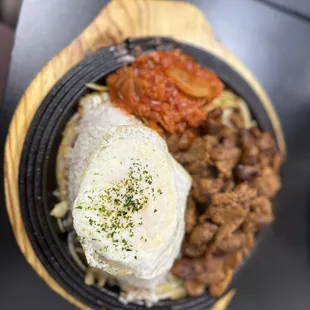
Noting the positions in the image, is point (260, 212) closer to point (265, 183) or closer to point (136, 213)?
point (265, 183)

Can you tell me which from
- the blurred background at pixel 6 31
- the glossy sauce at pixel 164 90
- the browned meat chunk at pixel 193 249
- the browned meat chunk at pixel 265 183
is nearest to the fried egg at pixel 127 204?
the glossy sauce at pixel 164 90

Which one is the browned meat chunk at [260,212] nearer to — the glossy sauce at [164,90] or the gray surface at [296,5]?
the glossy sauce at [164,90]

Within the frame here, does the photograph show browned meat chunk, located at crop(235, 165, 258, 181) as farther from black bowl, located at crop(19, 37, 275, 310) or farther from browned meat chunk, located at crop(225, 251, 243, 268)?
black bowl, located at crop(19, 37, 275, 310)

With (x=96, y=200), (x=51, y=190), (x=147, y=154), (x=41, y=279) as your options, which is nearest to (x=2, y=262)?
(x=41, y=279)

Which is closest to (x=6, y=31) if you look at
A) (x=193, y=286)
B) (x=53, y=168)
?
(x=53, y=168)

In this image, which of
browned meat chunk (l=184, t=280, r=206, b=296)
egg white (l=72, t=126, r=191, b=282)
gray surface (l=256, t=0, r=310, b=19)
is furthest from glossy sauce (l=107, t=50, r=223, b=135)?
browned meat chunk (l=184, t=280, r=206, b=296)

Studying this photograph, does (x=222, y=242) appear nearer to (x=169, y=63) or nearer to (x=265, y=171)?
(x=265, y=171)
